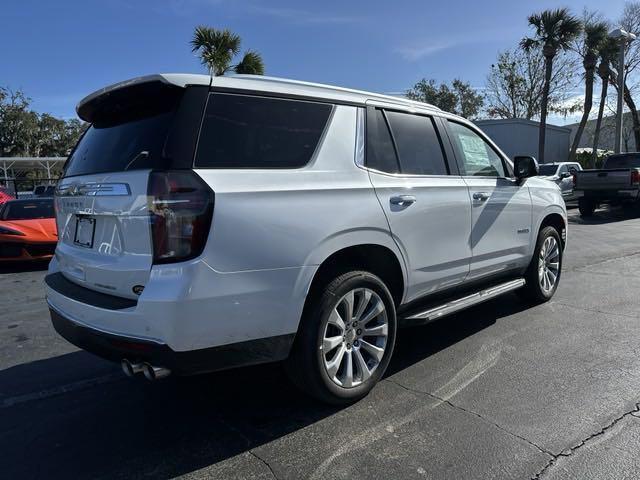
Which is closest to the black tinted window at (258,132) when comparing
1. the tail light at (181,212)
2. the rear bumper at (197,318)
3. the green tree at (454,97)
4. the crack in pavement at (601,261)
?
the tail light at (181,212)

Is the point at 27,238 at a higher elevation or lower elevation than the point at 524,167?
lower

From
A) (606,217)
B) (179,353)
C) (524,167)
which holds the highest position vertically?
(524,167)

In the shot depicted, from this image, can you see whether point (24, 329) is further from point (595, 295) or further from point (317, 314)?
point (595, 295)

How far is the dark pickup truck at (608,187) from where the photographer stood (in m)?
15.1

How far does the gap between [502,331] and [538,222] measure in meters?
1.29

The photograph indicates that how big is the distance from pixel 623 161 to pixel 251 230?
59.8 feet

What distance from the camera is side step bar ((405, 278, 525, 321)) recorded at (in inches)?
149

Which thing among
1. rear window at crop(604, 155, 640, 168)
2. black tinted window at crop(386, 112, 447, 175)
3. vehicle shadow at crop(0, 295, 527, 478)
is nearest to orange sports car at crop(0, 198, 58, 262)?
vehicle shadow at crop(0, 295, 527, 478)

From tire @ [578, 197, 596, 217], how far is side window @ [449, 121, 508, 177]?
1309 centimetres

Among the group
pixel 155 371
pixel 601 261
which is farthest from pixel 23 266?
pixel 601 261

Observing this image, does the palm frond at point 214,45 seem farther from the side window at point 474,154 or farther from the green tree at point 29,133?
the green tree at point 29,133

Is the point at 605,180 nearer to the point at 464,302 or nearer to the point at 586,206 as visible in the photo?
the point at 586,206

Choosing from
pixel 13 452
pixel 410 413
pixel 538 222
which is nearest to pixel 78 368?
pixel 13 452

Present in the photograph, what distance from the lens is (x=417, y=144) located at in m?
3.98
